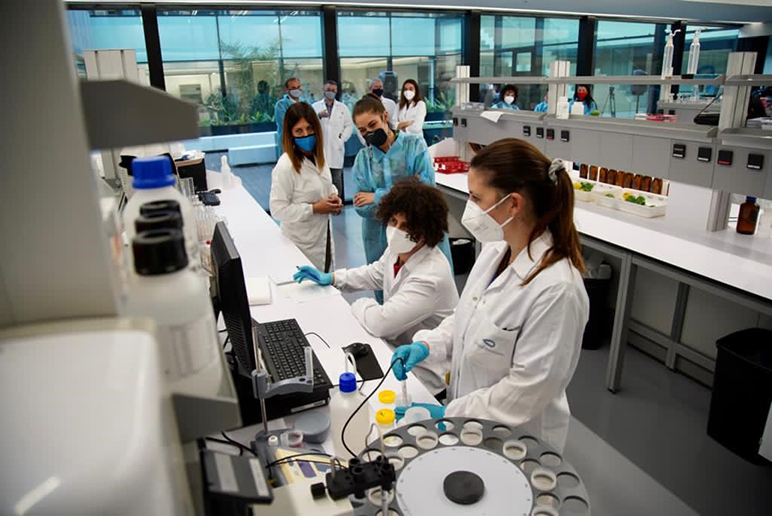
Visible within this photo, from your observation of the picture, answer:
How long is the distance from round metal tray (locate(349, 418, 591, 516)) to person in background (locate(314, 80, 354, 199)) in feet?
16.4

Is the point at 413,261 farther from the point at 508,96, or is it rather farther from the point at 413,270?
the point at 508,96

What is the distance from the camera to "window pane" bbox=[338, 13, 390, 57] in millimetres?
6176

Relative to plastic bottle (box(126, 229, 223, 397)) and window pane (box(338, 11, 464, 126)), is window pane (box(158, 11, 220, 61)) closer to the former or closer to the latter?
window pane (box(338, 11, 464, 126))

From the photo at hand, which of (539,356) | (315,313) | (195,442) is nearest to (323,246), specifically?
(315,313)

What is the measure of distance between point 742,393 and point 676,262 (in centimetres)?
60

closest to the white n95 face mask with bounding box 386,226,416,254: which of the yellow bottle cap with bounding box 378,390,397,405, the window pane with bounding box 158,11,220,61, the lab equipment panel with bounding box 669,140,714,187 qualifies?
the yellow bottle cap with bounding box 378,390,397,405

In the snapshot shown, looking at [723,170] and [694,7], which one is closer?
[723,170]

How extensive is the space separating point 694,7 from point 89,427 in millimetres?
8509

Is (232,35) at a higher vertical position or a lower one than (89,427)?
higher

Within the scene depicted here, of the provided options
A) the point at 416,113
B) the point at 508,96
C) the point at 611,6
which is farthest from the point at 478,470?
the point at 611,6

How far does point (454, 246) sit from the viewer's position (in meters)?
4.26

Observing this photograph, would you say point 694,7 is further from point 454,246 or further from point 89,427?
point 89,427

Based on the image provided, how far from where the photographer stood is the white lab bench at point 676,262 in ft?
6.98

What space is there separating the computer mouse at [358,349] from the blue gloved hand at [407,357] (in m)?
0.14
